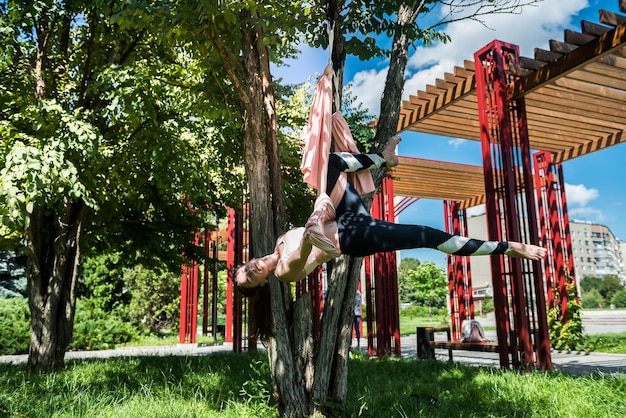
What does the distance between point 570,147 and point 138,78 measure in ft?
32.3

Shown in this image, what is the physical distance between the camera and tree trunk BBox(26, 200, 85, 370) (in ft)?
24.3

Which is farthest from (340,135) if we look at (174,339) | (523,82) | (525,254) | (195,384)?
(174,339)

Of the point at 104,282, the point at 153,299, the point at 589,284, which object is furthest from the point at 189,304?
the point at 589,284

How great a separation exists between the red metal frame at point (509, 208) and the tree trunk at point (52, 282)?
20.5ft

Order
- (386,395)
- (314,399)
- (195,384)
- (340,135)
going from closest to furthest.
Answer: (340,135) → (314,399) → (386,395) → (195,384)

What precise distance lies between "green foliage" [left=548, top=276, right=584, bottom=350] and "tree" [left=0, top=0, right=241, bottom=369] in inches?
302

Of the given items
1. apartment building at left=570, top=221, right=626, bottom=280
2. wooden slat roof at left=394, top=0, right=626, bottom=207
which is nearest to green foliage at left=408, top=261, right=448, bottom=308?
wooden slat roof at left=394, top=0, right=626, bottom=207

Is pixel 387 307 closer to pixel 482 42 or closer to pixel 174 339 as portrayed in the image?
pixel 482 42

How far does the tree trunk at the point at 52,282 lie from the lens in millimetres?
7422

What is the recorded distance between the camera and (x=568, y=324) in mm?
11164

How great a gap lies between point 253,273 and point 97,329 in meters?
13.0

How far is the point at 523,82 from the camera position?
7680 millimetres

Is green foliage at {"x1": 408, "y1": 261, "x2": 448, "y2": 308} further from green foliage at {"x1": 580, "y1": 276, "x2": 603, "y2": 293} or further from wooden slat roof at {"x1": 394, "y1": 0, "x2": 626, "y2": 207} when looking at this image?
green foliage at {"x1": 580, "y1": 276, "x2": 603, "y2": 293}

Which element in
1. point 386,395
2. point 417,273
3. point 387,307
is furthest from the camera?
point 417,273
